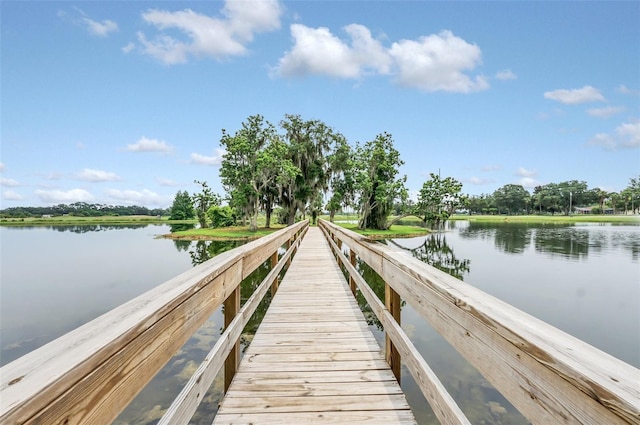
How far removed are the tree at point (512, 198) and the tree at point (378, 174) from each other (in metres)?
83.1

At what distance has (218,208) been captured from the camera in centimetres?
3703

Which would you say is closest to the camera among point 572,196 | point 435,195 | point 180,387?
point 180,387

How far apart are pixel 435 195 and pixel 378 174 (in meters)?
8.87

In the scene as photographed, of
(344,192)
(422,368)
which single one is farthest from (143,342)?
(344,192)

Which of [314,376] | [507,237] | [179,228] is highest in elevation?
[314,376]

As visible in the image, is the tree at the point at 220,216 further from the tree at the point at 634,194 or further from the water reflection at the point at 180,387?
the tree at the point at 634,194

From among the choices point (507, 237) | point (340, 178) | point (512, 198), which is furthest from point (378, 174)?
point (512, 198)

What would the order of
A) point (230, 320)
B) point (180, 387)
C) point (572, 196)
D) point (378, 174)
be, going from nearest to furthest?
point (230, 320), point (180, 387), point (378, 174), point (572, 196)

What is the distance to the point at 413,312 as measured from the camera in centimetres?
857

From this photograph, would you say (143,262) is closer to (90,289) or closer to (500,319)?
(90,289)

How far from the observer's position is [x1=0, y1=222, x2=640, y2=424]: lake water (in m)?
4.67

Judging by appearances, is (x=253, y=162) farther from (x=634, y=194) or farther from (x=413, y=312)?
(x=634, y=194)

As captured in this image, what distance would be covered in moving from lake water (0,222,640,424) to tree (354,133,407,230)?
11960mm

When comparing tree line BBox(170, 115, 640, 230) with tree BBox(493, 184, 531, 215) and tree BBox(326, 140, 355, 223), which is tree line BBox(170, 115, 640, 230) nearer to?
tree BBox(326, 140, 355, 223)
